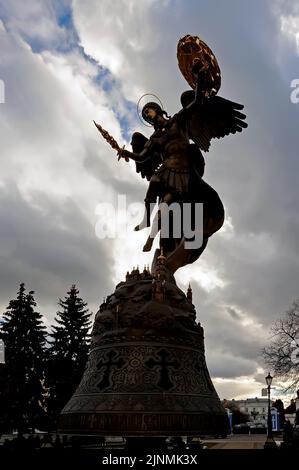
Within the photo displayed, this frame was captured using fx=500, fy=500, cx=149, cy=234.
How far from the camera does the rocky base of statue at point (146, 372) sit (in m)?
5.39

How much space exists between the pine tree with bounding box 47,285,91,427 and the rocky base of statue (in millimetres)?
24735

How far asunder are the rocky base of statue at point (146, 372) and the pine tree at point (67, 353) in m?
24.7

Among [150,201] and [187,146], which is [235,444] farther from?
[187,146]

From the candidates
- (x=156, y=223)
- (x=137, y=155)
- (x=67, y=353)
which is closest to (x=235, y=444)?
(x=67, y=353)

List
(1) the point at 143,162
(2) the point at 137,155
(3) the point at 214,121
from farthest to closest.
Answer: (3) the point at 214,121 → (1) the point at 143,162 → (2) the point at 137,155

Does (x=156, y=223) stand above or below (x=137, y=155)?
below

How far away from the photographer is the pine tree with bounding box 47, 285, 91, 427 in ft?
101

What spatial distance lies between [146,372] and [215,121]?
4.97 m

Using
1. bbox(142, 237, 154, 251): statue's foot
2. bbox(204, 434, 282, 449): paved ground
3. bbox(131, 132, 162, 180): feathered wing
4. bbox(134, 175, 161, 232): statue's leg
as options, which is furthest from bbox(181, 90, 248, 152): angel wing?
bbox(204, 434, 282, 449): paved ground

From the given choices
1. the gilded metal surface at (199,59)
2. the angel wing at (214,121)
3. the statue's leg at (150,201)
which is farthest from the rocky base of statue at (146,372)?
the gilded metal surface at (199,59)

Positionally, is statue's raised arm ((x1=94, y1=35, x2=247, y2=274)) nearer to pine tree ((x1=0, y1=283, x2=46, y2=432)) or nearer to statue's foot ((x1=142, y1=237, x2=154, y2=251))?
statue's foot ((x1=142, y1=237, x2=154, y2=251))

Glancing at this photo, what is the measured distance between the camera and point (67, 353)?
3400 cm

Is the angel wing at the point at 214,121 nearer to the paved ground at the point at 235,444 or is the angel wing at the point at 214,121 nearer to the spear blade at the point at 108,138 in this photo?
the spear blade at the point at 108,138
